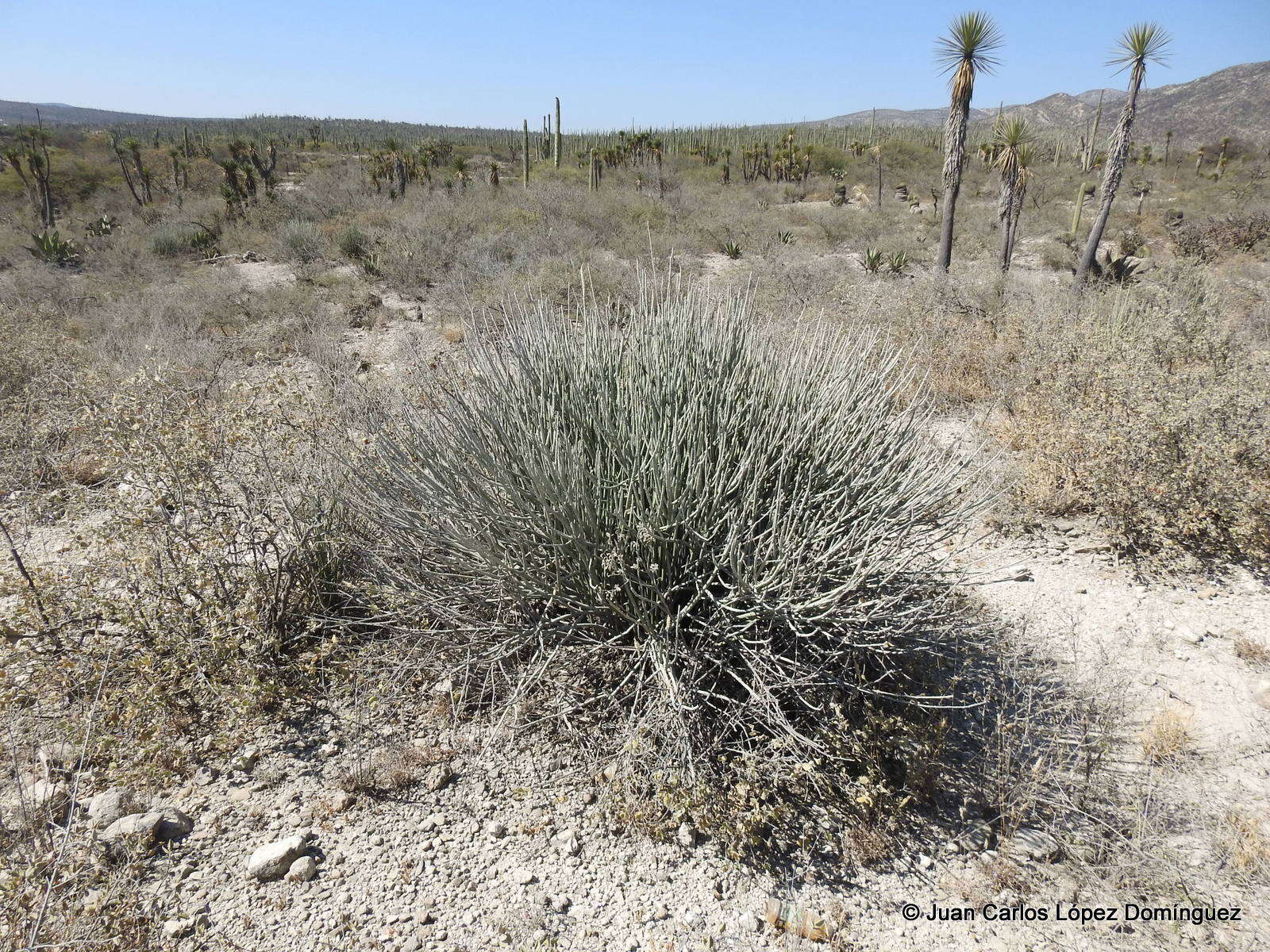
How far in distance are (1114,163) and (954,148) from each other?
305 cm

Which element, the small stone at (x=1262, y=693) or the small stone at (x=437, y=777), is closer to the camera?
the small stone at (x=437, y=777)

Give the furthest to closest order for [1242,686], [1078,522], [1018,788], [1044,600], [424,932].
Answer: [1078,522]
[1044,600]
[1242,686]
[1018,788]
[424,932]

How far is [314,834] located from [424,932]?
61 cm

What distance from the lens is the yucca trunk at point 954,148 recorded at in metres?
13.8

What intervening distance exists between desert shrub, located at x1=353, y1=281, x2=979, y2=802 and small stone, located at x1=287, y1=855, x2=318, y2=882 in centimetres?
77

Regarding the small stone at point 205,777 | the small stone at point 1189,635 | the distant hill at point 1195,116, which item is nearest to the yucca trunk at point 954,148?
the small stone at point 1189,635

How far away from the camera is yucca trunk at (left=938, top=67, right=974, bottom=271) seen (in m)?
13.8

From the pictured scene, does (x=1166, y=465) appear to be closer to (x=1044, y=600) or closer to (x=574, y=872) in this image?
(x=1044, y=600)

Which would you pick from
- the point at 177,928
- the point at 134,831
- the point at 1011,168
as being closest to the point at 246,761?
the point at 134,831

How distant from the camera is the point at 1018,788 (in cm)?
247

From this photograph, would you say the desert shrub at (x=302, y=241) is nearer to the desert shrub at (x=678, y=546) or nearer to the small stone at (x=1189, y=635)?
the desert shrub at (x=678, y=546)

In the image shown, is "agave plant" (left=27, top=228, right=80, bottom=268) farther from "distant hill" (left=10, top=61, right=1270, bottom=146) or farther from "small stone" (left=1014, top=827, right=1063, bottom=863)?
"distant hill" (left=10, top=61, right=1270, bottom=146)

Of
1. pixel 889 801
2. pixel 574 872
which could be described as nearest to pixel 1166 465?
pixel 889 801

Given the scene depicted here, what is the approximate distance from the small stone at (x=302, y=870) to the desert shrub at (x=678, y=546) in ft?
2.54
